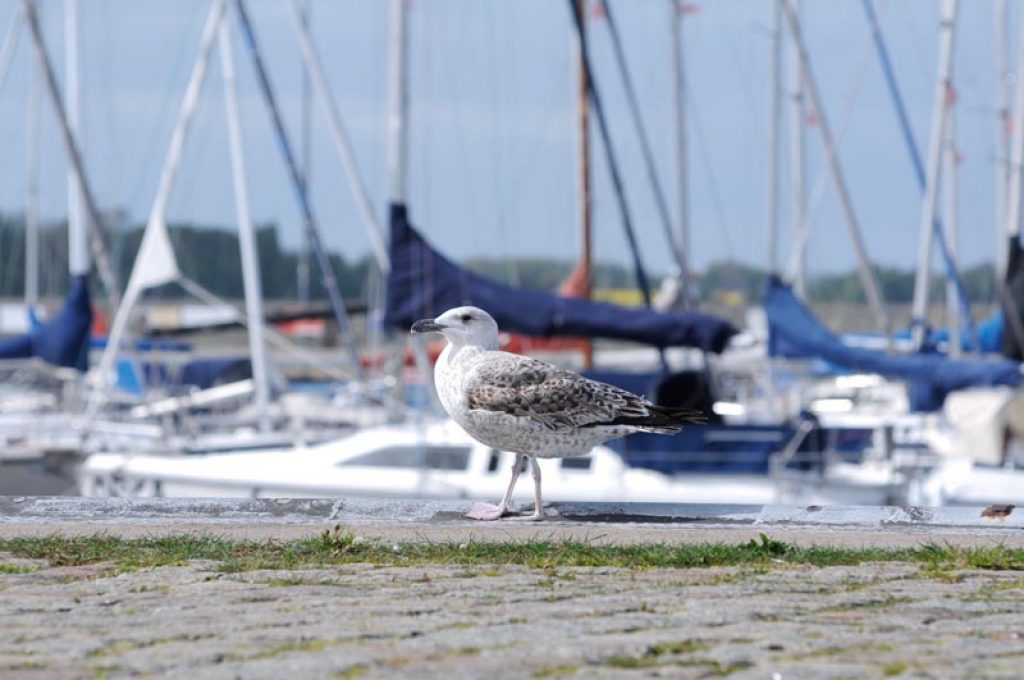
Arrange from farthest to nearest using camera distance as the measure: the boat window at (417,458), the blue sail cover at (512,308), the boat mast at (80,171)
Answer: the boat mast at (80,171) < the blue sail cover at (512,308) < the boat window at (417,458)

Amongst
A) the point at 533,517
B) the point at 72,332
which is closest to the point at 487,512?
the point at 533,517

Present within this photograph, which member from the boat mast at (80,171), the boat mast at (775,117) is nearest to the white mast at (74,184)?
the boat mast at (80,171)

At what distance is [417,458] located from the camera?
65.2ft

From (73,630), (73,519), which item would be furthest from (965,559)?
(73,519)

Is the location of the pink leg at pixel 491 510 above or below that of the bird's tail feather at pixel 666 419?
below

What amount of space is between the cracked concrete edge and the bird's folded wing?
48 centimetres

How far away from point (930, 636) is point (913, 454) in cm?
1799

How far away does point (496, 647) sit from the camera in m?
5.28

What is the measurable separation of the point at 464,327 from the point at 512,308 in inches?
483

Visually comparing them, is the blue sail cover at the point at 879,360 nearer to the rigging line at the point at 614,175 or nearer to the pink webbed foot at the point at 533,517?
the rigging line at the point at 614,175

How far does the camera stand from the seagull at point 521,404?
29.6ft

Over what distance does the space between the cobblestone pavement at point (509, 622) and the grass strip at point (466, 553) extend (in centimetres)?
16

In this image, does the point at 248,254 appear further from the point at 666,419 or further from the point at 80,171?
the point at 666,419

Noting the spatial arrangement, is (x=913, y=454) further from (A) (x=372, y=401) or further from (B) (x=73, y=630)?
(B) (x=73, y=630)
